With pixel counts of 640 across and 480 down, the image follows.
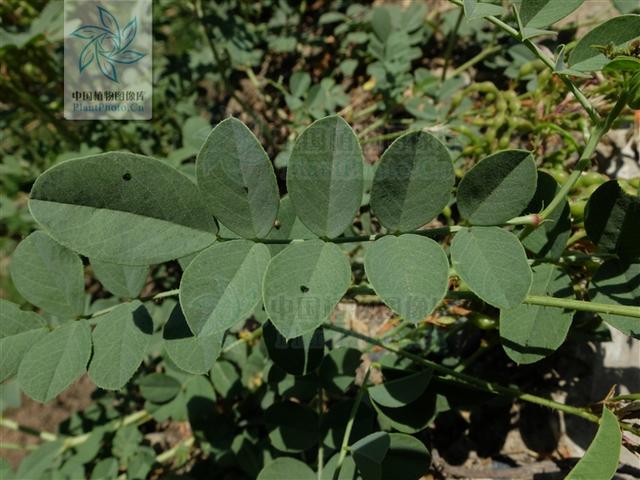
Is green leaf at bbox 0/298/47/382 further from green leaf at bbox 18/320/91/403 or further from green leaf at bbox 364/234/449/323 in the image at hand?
green leaf at bbox 364/234/449/323

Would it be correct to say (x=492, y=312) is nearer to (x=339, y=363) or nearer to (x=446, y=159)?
(x=339, y=363)

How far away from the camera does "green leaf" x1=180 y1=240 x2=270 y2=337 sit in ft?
2.40

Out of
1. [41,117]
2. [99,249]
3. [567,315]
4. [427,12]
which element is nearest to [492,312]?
[567,315]

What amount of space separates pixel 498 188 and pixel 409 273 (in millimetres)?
212

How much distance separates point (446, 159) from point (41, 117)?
77.7 inches

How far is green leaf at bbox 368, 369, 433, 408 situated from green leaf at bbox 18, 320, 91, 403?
0.58 m

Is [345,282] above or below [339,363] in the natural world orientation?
above

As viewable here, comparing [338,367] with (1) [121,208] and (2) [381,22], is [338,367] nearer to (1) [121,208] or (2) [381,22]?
(1) [121,208]

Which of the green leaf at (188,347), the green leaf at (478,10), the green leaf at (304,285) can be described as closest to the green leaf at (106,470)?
the green leaf at (188,347)

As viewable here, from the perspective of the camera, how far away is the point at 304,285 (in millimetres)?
759

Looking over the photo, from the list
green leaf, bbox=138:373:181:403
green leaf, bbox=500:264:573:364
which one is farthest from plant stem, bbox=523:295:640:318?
green leaf, bbox=138:373:181:403

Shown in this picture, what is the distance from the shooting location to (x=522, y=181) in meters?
0.81

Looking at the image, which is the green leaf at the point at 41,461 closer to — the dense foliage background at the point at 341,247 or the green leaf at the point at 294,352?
the dense foliage background at the point at 341,247

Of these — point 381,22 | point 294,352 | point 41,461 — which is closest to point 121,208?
point 294,352
